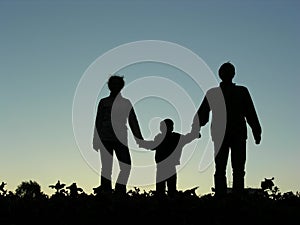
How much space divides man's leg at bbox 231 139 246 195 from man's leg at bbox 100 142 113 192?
2.68 metres

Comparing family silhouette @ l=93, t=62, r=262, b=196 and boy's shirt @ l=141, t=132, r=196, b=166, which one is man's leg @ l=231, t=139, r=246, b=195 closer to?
family silhouette @ l=93, t=62, r=262, b=196

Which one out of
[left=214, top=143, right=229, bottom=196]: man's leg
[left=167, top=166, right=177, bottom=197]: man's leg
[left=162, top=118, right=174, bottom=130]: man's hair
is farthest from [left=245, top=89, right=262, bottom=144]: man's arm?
[left=167, top=166, right=177, bottom=197]: man's leg

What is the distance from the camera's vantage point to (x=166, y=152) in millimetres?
13445

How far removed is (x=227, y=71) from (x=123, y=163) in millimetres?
2934

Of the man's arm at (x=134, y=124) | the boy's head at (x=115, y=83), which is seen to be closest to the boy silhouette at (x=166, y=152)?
the man's arm at (x=134, y=124)

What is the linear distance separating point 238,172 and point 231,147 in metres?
0.51

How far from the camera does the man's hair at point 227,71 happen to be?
37.4 ft

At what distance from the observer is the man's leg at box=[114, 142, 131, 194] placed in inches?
482

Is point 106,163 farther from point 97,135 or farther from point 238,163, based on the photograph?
point 238,163

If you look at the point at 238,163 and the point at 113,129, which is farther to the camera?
the point at 113,129

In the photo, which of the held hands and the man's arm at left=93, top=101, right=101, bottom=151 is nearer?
the held hands

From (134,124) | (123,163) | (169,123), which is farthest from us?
(169,123)

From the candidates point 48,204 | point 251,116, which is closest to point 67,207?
point 48,204

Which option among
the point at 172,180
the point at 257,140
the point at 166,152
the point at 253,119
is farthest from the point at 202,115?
the point at 172,180
